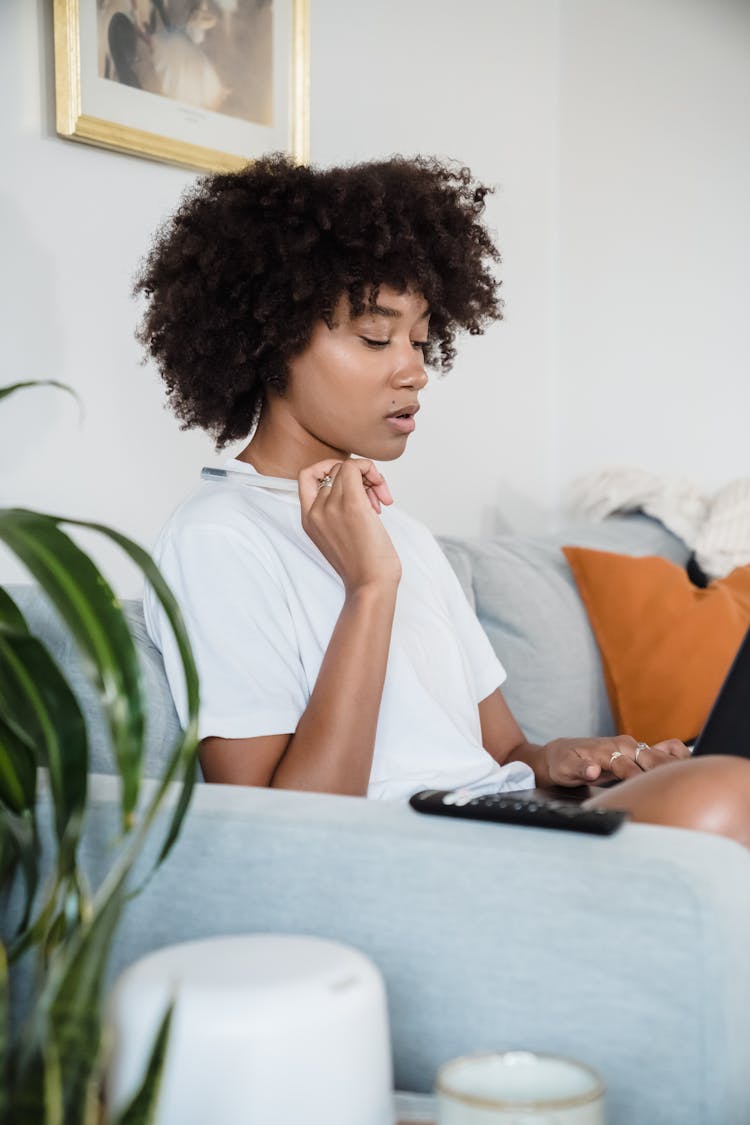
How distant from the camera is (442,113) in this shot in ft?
8.55

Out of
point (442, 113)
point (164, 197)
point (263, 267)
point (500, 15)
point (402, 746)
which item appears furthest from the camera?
point (500, 15)

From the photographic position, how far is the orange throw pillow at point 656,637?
2.06 meters

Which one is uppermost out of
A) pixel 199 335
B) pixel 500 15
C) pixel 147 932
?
pixel 500 15

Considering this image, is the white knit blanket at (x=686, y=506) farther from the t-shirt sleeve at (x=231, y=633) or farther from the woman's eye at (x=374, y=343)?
the t-shirt sleeve at (x=231, y=633)

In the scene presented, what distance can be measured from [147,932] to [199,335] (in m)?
A: 0.81

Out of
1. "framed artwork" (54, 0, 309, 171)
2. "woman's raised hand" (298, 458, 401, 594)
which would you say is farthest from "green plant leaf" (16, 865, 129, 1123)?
"framed artwork" (54, 0, 309, 171)

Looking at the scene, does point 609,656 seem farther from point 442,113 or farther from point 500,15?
point 500,15

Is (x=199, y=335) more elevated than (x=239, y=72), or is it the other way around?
(x=239, y=72)

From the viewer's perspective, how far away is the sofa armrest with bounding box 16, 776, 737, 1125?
2.69 ft

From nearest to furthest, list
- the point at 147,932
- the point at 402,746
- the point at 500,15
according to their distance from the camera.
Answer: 1. the point at 147,932
2. the point at 402,746
3. the point at 500,15

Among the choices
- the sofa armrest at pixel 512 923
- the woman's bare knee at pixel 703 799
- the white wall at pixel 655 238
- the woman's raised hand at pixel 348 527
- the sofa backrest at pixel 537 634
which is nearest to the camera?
the sofa armrest at pixel 512 923

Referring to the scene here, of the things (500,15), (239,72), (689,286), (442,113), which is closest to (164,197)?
(239,72)

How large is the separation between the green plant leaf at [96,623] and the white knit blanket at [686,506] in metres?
1.81

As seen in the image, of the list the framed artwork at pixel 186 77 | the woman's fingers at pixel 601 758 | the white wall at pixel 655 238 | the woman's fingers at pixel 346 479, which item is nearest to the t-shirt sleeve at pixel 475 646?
the woman's fingers at pixel 601 758
